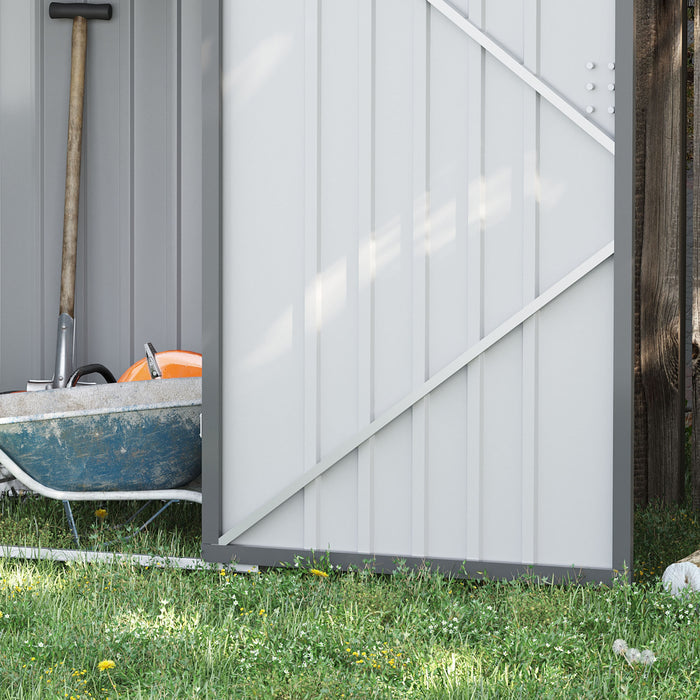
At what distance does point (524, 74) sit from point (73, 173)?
2808mm

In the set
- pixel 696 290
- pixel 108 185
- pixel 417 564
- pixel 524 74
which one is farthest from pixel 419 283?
pixel 108 185

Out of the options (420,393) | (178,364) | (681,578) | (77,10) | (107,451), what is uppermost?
(77,10)

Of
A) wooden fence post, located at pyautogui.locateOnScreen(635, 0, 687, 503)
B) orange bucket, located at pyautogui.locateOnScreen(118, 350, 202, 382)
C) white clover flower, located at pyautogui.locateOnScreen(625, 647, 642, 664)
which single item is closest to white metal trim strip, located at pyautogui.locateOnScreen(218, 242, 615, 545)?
white clover flower, located at pyautogui.locateOnScreen(625, 647, 642, 664)

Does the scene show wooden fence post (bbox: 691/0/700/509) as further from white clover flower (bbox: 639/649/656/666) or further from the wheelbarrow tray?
the wheelbarrow tray

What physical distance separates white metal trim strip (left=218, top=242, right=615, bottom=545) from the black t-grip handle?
3117 millimetres

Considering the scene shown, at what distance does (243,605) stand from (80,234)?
2937mm

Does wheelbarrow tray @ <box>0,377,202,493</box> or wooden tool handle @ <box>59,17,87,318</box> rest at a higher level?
wooden tool handle @ <box>59,17,87,318</box>

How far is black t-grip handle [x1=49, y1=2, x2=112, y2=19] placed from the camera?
489 cm

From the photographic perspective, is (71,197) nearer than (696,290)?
No

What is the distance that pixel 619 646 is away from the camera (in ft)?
7.88

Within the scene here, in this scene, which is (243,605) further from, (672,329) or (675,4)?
(675,4)

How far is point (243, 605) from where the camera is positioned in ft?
9.19

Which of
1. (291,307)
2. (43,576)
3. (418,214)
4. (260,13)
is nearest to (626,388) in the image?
(418,214)

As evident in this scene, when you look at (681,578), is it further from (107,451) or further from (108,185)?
(108,185)
